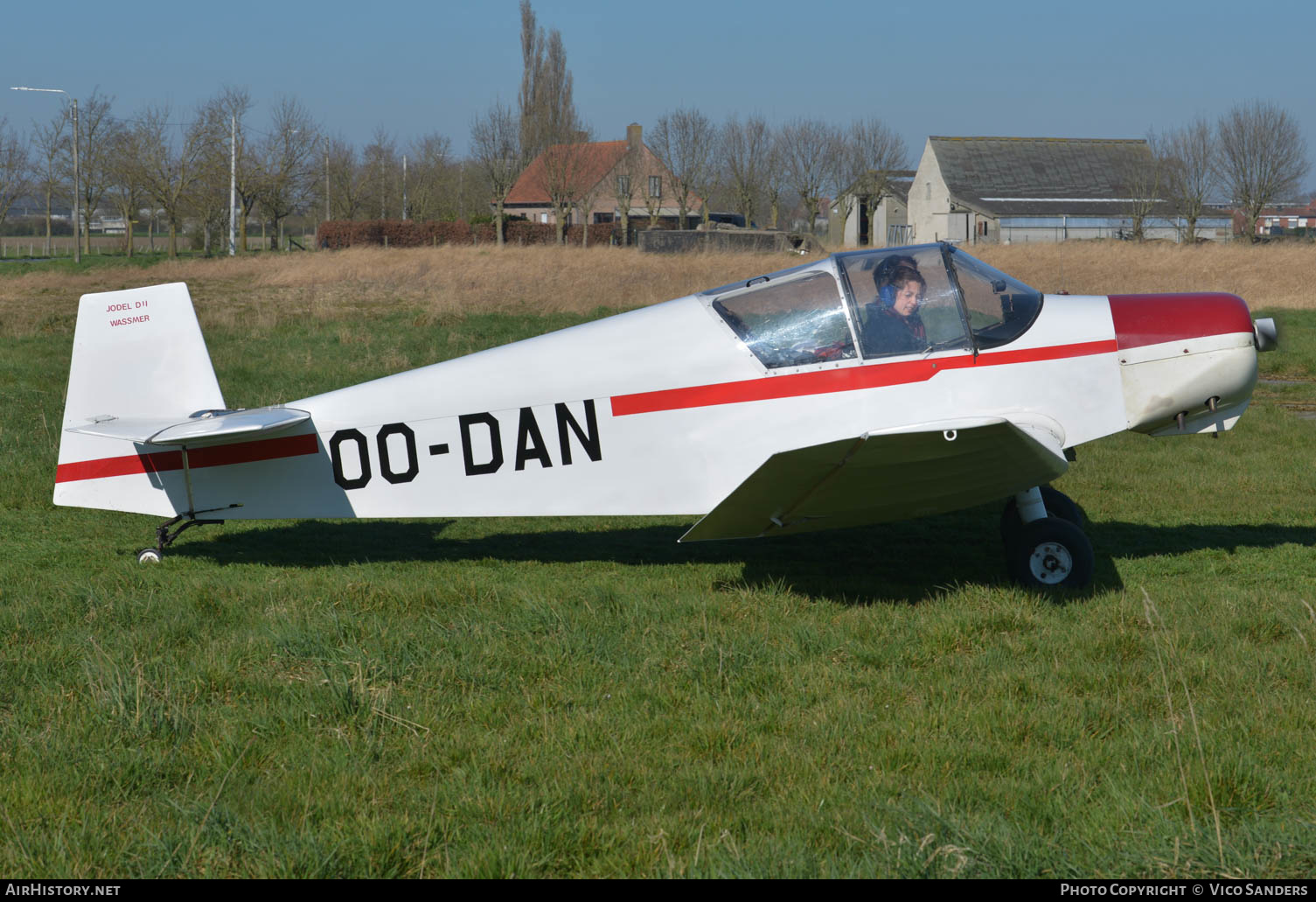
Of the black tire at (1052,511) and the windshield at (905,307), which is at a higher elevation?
the windshield at (905,307)

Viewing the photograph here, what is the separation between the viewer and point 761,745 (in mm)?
3861

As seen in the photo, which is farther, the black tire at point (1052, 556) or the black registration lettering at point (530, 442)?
the black registration lettering at point (530, 442)

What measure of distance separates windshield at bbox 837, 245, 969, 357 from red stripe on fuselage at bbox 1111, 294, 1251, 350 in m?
1.02

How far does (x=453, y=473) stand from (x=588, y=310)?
1627 centimetres

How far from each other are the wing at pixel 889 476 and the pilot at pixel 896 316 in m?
0.63

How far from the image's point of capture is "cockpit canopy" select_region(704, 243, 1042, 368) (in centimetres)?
591

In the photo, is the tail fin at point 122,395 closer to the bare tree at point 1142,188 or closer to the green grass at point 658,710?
the green grass at point 658,710

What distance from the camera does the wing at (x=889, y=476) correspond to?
16.3ft

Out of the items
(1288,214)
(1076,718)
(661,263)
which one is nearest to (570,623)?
(1076,718)

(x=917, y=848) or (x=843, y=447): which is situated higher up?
(x=843, y=447)

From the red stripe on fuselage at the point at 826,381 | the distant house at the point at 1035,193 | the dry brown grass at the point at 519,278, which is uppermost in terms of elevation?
the distant house at the point at 1035,193

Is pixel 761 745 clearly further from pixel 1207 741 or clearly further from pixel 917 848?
pixel 1207 741

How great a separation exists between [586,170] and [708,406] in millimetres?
58362

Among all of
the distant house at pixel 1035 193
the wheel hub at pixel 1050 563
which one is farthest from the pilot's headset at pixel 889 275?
the distant house at pixel 1035 193
